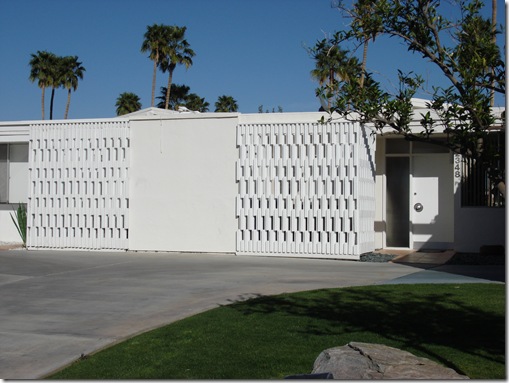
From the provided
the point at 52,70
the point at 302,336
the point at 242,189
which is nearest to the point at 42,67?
the point at 52,70

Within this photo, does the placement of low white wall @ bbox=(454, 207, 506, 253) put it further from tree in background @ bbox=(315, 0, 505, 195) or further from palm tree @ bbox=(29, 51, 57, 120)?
palm tree @ bbox=(29, 51, 57, 120)

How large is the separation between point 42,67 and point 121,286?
34.1 metres

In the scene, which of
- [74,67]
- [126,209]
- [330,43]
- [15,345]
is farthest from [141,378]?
[74,67]

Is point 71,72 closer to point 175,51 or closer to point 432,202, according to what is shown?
→ point 175,51

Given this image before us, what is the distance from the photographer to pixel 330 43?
7.02 meters

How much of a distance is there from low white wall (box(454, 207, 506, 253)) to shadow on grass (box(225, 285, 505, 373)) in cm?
653

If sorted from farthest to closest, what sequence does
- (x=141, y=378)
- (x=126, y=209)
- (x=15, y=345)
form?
(x=126, y=209) < (x=15, y=345) < (x=141, y=378)

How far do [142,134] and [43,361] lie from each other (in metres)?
12.5

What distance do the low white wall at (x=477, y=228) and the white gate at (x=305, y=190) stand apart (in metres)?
2.16

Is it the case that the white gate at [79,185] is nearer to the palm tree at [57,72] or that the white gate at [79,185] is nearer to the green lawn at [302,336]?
the green lawn at [302,336]

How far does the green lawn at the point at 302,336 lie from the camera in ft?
24.1

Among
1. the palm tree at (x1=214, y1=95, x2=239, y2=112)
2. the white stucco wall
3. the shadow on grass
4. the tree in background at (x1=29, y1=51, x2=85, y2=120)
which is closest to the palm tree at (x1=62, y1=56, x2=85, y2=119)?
the tree in background at (x1=29, y1=51, x2=85, y2=120)

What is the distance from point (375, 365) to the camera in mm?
6289

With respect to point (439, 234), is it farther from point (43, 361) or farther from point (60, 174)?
point (43, 361)
